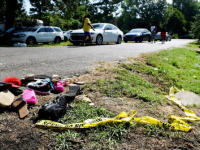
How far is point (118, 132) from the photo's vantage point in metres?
2.17

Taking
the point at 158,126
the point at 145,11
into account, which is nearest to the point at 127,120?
the point at 158,126

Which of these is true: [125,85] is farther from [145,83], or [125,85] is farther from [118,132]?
[118,132]

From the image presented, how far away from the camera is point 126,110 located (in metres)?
2.73

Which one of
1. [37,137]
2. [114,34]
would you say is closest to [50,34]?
[114,34]

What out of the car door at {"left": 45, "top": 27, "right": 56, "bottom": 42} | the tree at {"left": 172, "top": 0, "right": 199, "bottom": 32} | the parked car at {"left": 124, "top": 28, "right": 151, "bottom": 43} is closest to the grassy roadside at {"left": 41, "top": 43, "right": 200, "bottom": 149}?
the car door at {"left": 45, "top": 27, "right": 56, "bottom": 42}

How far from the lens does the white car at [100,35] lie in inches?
494

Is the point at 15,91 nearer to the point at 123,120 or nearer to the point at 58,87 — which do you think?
the point at 58,87

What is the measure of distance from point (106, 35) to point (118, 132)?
1216cm

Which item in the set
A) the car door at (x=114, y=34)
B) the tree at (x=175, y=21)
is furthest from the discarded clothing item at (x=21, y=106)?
the tree at (x=175, y=21)

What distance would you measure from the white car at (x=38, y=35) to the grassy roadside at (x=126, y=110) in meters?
11.5

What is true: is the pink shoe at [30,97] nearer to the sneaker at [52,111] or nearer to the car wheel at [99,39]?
the sneaker at [52,111]

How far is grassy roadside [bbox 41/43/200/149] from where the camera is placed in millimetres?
2029

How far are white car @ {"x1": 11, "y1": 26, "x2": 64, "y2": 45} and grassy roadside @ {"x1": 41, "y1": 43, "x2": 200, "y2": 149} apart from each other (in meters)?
11.5

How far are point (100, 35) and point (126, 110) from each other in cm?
1104
